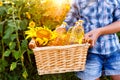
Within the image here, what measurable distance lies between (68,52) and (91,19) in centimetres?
36

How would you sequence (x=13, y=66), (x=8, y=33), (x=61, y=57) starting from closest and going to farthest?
(x=61, y=57) → (x=8, y=33) → (x=13, y=66)

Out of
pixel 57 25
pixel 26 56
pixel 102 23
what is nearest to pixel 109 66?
pixel 102 23

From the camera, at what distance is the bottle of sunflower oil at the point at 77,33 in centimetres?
287

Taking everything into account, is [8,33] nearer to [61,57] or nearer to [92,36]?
[61,57]

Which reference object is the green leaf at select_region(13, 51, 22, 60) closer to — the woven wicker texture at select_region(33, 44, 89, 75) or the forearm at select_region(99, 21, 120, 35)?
the woven wicker texture at select_region(33, 44, 89, 75)

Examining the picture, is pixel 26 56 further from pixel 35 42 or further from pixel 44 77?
pixel 35 42

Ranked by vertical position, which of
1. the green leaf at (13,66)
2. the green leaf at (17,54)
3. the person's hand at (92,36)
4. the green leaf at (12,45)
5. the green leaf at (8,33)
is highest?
the person's hand at (92,36)

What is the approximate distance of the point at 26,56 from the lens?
12.1ft

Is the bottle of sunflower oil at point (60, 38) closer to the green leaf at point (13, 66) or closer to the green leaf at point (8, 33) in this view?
the green leaf at point (8, 33)

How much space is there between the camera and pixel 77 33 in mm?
2900

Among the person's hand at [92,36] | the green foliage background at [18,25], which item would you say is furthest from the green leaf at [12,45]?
the person's hand at [92,36]

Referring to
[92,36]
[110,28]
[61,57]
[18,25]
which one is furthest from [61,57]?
[18,25]

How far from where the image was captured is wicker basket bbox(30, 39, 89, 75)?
9.23 ft

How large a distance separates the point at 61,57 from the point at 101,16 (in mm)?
443
